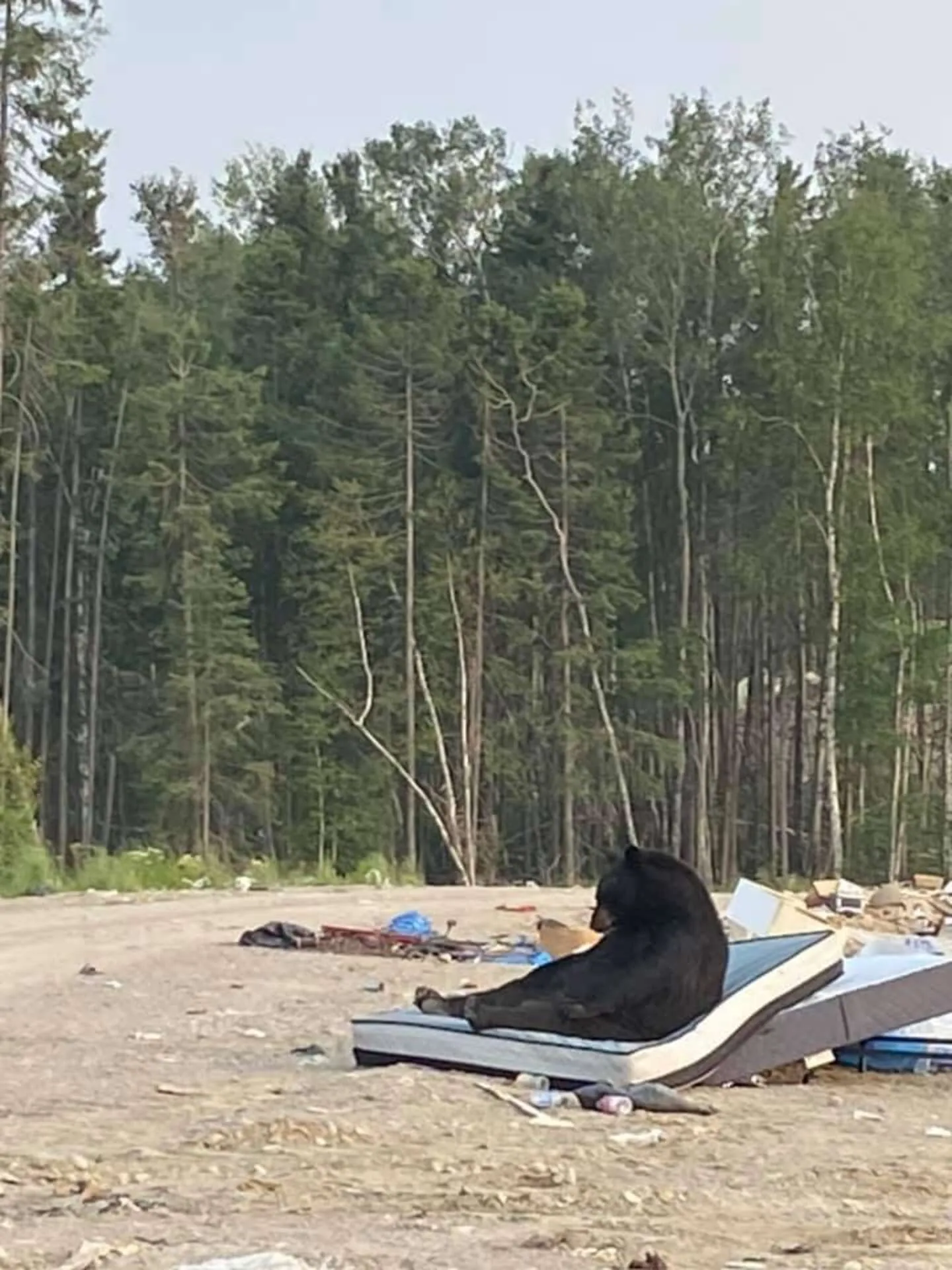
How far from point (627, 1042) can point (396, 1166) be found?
78.1 inches

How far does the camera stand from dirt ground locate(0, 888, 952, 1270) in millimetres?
5793

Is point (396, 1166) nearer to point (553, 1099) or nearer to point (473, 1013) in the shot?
point (553, 1099)

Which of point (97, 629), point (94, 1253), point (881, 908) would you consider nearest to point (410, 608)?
point (97, 629)

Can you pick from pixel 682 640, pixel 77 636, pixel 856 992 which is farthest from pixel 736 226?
pixel 856 992

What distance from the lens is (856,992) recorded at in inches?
375

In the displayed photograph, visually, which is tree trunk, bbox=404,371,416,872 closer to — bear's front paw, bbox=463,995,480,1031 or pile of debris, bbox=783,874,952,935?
pile of debris, bbox=783,874,952,935

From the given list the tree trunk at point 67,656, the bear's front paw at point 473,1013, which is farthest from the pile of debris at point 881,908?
the tree trunk at point 67,656

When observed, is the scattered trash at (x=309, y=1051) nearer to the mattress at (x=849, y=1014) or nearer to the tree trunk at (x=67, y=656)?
the mattress at (x=849, y=1014)

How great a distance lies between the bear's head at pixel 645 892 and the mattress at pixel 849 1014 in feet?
2.06

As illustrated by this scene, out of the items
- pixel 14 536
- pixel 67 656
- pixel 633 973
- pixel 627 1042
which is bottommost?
pixel 627 1042

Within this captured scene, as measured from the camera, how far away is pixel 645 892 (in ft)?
30.3

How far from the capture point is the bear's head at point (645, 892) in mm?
9211

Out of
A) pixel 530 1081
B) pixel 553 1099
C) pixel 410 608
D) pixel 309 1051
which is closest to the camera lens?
pixel 553 1099

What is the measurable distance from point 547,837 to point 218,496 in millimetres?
9980
